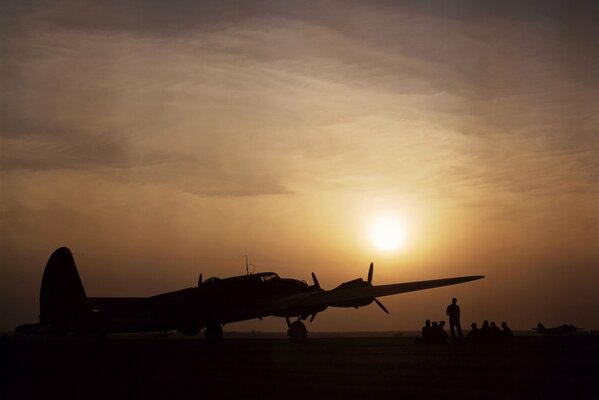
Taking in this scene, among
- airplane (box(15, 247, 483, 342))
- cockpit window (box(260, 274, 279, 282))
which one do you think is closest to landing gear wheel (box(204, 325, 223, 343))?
airplane (box(15, 247, 483, 342))

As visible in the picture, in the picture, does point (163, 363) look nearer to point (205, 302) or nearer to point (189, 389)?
point (189, 389)

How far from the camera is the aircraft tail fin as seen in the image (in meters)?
31.4

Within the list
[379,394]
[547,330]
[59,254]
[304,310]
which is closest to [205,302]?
[304,310]

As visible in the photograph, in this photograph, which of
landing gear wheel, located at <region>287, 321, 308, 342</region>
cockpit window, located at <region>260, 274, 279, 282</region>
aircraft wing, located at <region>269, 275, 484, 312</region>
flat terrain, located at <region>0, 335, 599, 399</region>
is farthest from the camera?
cockpit window, located at <region>260, 274, 279, 282</region>

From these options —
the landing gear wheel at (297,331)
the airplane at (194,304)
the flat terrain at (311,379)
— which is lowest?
the flat terrain at (311,379)

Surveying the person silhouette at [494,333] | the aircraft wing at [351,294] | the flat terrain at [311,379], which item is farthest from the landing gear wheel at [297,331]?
the flat terrain at [311,379]

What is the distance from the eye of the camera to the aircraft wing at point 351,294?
109 ft

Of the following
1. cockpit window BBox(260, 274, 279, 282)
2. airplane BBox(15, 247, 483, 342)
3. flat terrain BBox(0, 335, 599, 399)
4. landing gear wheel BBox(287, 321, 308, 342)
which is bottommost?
flat terrain BBox(0, 335, 599, 399)

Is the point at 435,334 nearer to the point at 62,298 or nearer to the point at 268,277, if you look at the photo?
the point at 268,277

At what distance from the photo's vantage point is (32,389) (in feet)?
41.8

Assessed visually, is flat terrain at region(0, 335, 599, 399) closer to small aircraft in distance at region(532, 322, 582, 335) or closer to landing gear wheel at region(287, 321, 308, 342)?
landing gear wheel at region(287, 321, 308, 342)

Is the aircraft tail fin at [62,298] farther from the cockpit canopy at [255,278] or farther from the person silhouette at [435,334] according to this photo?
the person silhouette at [435,334]

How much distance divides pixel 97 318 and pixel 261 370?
55.5ft

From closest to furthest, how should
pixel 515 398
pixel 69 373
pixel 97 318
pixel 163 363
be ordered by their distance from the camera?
1. pixel 515 398
2. pixel 69 373
3. pixel 163 363
4. pixel 97 318
